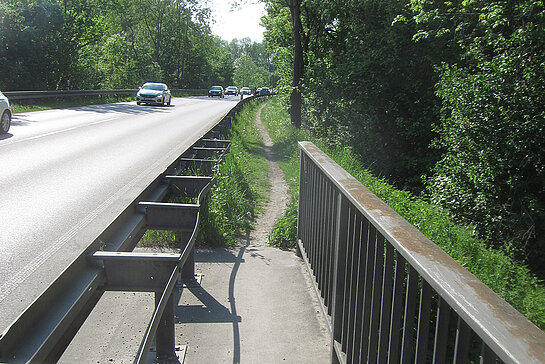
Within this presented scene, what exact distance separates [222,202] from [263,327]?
11.3 feet

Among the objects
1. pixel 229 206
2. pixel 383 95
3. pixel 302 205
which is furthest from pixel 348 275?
pixel 383 95

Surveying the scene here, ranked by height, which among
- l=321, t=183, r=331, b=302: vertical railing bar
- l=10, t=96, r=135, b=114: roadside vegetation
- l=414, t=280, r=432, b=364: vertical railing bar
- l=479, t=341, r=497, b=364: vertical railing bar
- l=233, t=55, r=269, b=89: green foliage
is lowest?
l=10, t=96, r=135, b=114: roadside vegetation

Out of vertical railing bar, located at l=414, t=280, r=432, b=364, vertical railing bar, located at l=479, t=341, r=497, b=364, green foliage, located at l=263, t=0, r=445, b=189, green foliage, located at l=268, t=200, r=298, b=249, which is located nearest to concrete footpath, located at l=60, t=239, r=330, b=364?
green foliage, located at l=268, t=200, r=298, b=249

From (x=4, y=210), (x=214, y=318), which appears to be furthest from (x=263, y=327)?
(x=4, y=210)

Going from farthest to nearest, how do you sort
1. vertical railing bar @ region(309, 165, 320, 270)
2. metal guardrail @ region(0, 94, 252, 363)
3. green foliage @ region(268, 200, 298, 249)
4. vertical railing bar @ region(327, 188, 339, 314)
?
green foliage @ region(268, 200, 298, 249)
vertical railing bar @ region(309, 165, 320, 270)
vertical railing bar @ region(327, 188, 339, 314)
metal guardrail @ region(0, 94, 252, 363)

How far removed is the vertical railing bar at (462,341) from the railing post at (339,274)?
1.84 metres

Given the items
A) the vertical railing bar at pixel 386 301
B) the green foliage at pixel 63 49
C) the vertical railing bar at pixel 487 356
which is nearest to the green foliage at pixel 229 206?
the vertical railing bar at pixel 386 301

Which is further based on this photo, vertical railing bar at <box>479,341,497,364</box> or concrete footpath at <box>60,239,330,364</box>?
concrete footpath at <box>60,239,330,364</box>

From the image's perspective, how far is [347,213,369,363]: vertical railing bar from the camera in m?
2.90

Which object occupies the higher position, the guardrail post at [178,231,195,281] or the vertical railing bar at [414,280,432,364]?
Result: the vertical railing bar at [414,280,432,364]

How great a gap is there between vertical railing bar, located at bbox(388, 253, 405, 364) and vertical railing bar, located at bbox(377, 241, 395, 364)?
0.37 feet

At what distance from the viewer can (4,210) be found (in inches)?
278

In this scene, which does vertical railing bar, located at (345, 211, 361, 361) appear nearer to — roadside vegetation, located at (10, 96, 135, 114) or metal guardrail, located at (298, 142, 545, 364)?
metal guardrail, located at (298, 142, 545, 364)

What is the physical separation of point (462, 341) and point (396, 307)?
71cm
